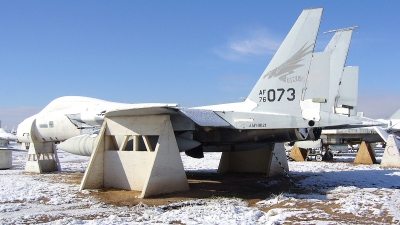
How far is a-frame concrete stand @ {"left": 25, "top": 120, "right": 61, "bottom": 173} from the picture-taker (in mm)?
13312

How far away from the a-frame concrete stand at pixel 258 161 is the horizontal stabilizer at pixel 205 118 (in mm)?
4183

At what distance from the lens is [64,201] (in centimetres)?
736

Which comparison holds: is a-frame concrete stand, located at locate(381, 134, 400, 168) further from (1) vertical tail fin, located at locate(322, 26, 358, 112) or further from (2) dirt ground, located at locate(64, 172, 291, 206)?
(2) dirt ground, located at locate(64, 172, 291, 206)

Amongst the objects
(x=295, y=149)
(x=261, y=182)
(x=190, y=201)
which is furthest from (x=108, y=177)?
(x=295, y=149)

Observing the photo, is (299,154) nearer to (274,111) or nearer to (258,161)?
(258,161)

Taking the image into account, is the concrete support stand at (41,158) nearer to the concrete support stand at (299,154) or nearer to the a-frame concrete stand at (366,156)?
the concrete support stand at (299,154)

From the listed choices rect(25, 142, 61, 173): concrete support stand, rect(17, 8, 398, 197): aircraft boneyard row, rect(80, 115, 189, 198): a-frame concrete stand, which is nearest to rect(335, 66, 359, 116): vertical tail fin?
rect(17, 8, 398, 197): aircraft boneyard row

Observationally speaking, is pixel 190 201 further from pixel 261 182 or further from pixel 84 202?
pixel 261 182

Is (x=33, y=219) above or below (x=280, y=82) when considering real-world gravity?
below

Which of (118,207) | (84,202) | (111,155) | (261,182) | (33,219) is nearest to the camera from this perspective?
(33,219)

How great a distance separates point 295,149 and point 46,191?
1672 centimetres

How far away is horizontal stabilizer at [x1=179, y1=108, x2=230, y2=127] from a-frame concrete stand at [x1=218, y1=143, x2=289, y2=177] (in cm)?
418

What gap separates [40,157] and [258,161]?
8876mm

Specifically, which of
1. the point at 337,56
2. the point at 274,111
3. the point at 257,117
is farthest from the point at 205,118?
the point at 337,56
